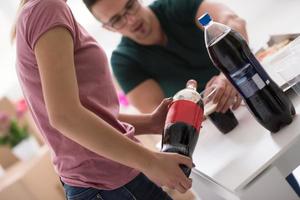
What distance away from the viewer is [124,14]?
144 centimetres

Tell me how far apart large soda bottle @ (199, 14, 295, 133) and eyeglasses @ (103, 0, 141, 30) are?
64 centimetres

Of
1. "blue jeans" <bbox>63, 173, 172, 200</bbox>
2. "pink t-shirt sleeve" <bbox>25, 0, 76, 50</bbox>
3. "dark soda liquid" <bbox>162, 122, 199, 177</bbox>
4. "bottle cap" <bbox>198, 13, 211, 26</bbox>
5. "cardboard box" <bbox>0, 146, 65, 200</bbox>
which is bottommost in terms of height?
"cardboard box" <bbox>0, 146, 65, 200</bbox>

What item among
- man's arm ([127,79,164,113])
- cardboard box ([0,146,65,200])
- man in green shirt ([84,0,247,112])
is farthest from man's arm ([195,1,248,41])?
cardboard box ([0,146,65,200])

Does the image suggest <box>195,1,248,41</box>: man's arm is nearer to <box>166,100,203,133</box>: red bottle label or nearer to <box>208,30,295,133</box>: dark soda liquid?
<box>208,30,295,133</box>: dark soda liquid

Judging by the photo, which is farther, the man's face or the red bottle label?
the man's face

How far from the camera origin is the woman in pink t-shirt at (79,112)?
645 mm

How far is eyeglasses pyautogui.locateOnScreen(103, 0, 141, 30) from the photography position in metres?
1.43

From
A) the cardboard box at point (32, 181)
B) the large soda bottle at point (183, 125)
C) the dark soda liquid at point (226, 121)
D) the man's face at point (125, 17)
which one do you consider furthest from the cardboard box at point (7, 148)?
the large soda bottle at point (183, 125)

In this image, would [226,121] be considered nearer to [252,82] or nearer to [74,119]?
[252,82]

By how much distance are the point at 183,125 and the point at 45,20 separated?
320 millimetres

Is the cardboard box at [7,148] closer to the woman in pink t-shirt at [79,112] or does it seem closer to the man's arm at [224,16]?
the man's arm at [224,16]

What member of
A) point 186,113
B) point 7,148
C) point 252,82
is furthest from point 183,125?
point 7,148

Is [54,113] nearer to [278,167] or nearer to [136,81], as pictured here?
[278,167]

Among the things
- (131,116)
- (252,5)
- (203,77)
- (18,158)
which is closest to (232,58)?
(131,116)
